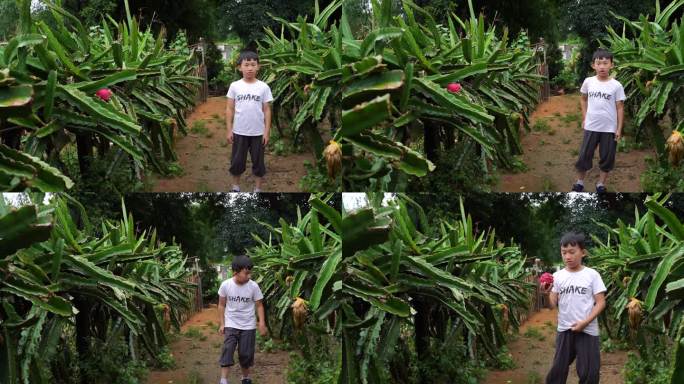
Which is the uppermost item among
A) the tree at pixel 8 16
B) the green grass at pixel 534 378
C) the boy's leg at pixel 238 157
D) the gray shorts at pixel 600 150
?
the tree at pixel 8 16

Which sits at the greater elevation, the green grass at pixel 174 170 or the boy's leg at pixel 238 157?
the boy's leg at pixel 238 157

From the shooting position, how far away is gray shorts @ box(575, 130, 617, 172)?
5.55m

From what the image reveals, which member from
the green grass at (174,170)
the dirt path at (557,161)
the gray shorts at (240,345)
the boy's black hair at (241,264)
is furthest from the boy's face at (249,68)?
the dirt path at (557,161)

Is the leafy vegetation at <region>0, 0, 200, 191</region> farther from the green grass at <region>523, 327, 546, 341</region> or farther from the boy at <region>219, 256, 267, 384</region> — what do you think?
the green grass at <region>523, 327, 546, 341</region>

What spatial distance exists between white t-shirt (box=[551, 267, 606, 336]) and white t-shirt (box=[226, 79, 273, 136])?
2141 millimetres

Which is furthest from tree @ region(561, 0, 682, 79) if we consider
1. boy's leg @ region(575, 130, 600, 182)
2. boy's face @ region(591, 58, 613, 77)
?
boy's leg @ region(575, 130, 600, 182)

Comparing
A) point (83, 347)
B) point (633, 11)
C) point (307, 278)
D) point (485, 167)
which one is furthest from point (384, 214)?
point (633, 11)

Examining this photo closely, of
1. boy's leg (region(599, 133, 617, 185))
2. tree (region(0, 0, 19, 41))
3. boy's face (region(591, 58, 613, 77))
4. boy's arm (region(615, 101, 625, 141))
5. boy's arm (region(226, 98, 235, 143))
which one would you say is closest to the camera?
boy's arm (region(226, 98, 235, 143))

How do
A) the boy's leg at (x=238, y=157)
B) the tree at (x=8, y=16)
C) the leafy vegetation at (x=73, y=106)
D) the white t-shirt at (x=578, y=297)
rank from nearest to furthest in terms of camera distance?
the leafy vegetation at (x=73, y=106) → the white t-shirt at (x=578, y=297) → the boy's leg at (x=238, y=157) → the tree at (x=8, y=16)

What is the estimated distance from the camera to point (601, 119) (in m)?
5.70

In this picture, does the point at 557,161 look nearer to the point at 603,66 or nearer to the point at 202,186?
the point at 603,66

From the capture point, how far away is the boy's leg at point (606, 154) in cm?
554

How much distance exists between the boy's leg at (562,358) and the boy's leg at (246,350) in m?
1.85

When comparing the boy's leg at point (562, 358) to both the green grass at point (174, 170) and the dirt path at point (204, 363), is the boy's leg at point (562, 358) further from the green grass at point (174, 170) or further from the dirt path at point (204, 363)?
the green grass at point (174, 170)
